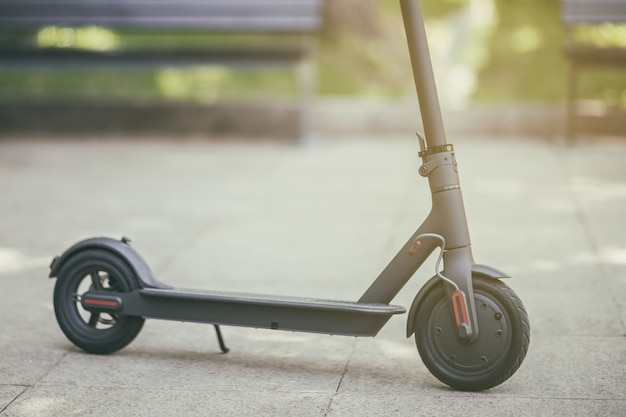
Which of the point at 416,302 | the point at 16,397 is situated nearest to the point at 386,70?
the point at 416,302

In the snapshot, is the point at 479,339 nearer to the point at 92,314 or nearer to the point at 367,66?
the point at 92,314

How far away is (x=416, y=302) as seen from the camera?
4004 mm

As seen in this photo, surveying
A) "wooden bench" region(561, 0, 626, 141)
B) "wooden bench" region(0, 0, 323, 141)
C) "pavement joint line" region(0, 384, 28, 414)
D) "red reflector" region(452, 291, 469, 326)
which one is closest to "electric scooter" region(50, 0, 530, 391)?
"red reflector" region(452, 291, 469, 326)

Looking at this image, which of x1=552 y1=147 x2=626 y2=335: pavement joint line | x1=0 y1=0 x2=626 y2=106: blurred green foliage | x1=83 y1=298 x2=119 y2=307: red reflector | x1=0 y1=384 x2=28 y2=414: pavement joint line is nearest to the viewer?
x1=0 y1=384 x2=28 y2=414: pavement joint line

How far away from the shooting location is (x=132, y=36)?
12.7 m

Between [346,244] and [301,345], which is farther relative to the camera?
[346,244]

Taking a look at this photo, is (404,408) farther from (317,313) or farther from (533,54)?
(533,54)

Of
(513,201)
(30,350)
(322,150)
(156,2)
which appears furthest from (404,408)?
(156,2)

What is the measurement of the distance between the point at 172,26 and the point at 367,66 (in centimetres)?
287

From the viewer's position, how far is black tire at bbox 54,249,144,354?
4391mm

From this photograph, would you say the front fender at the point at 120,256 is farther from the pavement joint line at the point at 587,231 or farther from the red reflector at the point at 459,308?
the pavement joint line at the point at 587,231

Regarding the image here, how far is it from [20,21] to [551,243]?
6.58m

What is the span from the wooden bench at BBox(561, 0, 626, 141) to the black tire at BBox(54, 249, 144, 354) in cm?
645

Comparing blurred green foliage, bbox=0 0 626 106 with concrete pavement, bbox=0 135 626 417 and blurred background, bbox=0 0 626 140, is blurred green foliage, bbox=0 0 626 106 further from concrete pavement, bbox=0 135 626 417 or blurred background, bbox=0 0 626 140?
concrete pavement, bbox=0 135 626 417
